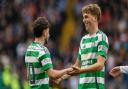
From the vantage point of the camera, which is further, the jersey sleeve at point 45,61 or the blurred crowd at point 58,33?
the blurred crowd at point 58,33

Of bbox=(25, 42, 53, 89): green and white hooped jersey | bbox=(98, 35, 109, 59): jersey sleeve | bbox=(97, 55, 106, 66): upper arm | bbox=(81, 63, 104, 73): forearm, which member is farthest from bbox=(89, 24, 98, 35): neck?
bbox=(25, 42, 53, 89): green and white hooped jersey

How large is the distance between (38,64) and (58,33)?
34.6 feet

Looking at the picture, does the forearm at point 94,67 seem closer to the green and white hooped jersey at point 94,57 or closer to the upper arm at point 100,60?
the upper arm at point 100,60

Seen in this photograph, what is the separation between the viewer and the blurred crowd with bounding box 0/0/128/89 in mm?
17016

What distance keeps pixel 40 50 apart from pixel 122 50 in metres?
8.16

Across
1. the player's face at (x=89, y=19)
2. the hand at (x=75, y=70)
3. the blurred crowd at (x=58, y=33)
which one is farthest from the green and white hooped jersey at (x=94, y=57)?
the blurred crowd at (x=58, y=33)

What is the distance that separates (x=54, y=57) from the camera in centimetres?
1808

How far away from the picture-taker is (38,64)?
9.62m

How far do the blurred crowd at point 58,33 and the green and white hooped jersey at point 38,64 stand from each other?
604cm

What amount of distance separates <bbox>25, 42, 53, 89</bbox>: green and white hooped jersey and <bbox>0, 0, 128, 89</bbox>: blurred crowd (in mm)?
6035

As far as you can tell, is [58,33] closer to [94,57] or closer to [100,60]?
[94,57]

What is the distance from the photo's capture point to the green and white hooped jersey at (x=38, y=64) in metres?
9.59

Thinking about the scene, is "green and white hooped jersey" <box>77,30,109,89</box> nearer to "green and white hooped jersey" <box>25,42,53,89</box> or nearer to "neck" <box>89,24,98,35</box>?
"neck" <box>89,24,98,35</box>

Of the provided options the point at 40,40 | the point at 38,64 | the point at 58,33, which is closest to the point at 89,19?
the point at 40,40
